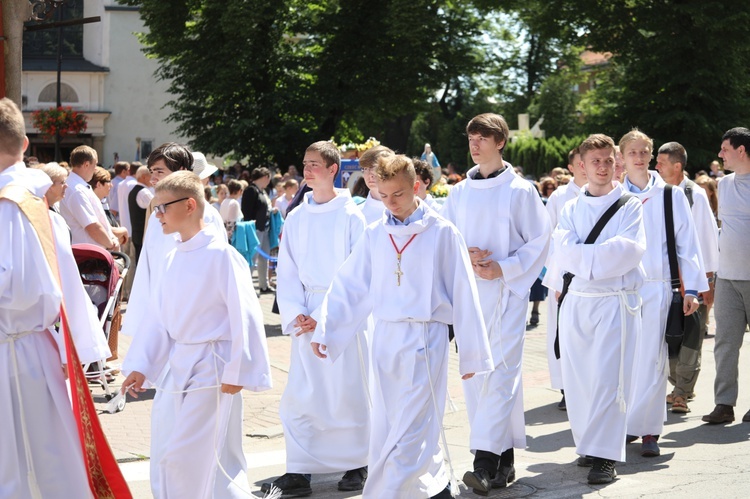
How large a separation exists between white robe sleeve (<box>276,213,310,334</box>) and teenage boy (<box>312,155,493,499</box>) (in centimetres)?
110

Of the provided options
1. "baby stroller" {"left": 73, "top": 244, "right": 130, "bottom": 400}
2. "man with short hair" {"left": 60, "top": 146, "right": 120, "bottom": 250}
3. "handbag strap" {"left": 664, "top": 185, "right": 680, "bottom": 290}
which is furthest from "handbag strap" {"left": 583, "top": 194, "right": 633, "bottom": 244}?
"man with short hair" {"left": 60, "top": 146, "right": 120, "bottom": 250}

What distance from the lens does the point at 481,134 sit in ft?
22.8

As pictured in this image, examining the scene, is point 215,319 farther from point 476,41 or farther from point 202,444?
point 476,41

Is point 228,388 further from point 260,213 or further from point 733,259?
point 260,213

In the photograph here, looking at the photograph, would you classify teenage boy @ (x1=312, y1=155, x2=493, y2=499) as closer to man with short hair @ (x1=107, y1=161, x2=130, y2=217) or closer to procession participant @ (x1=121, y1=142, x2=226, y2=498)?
procession participant @ (x1=121, y1=142, x2=226, y2=498)

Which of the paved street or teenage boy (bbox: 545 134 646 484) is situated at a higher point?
teenage boy (bbox: 545 134 646 484)

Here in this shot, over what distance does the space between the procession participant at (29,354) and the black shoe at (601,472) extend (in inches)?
128

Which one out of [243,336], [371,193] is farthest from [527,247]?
[243,336]

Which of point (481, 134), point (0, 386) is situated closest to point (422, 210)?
point (481, 134)

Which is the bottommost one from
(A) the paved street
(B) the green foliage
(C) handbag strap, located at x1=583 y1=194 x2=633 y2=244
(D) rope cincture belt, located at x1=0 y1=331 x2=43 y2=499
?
(A) the paved street

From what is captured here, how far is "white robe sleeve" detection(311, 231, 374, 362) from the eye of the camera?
19.7ft

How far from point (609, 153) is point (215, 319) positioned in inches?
123

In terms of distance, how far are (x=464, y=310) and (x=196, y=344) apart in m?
1.50

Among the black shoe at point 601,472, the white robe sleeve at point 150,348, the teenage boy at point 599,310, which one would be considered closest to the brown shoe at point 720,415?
the teenage boy at point 599,310
